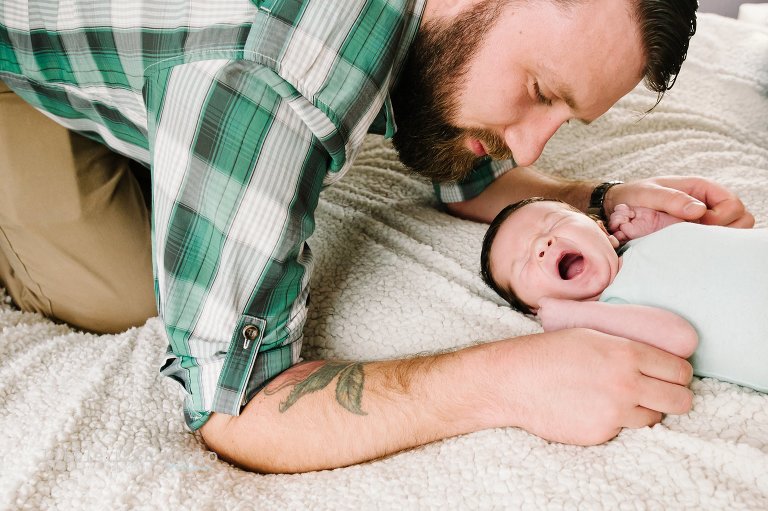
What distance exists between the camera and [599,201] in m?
1.27

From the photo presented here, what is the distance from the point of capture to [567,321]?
89cm

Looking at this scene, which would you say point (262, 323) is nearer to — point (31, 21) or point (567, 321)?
point (567, 321)

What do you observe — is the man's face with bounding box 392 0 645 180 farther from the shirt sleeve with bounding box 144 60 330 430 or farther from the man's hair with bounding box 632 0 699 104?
the shirt sleeve with bounding box 144 60 330 430

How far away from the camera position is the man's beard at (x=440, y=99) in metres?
0.94

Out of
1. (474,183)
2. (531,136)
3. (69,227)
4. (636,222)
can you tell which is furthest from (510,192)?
(69,227)

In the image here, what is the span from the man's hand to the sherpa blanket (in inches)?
5.4

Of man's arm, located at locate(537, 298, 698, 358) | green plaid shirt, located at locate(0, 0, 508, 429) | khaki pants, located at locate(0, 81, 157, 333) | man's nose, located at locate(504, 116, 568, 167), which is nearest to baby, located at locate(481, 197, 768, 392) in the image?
man's arm, located at locate(537, 298, 698, 358)

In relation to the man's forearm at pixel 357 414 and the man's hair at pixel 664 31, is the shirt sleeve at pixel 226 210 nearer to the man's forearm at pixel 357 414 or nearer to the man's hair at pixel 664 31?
the man's forearm at pixel 357 414

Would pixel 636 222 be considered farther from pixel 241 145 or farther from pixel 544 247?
pixel 241 145

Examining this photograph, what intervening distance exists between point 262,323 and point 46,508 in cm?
35

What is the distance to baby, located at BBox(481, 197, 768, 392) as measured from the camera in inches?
31.9

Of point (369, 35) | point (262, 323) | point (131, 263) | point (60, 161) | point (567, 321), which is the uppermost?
point (369, 35)

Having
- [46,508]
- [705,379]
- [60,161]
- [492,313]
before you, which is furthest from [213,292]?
[705,379]

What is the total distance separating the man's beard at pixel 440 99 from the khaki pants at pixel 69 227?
57cm
